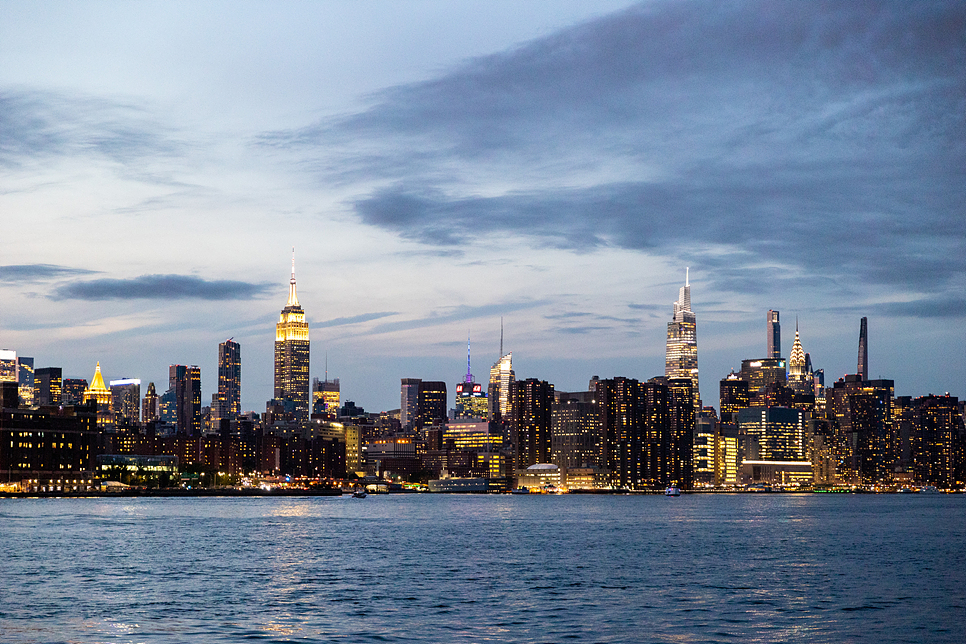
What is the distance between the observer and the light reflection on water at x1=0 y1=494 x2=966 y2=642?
168 ft

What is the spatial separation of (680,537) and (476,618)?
73.0 m

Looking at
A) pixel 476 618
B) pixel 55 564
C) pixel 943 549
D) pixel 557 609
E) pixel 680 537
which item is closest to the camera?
pixel 476 618

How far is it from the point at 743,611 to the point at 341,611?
738 inches

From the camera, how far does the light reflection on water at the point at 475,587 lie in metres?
51.3

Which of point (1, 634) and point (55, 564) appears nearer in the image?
point (1, 634)

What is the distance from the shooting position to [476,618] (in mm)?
55031

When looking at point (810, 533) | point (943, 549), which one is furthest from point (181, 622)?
point (810, 533)

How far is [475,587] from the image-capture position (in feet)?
226

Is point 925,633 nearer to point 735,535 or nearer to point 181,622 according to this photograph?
point 181,622

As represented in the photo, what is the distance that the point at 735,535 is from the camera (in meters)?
128

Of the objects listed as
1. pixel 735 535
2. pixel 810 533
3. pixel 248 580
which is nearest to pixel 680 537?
pixel 735 535

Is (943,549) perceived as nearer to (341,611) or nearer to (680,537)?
(680,537)

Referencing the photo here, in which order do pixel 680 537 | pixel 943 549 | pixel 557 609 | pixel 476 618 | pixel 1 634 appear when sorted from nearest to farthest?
pixel 1 634
pixel 476 618
pixel 557 609
pixel 943 549
pixel 680 537

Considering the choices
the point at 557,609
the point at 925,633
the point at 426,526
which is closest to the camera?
the point at 925,633
